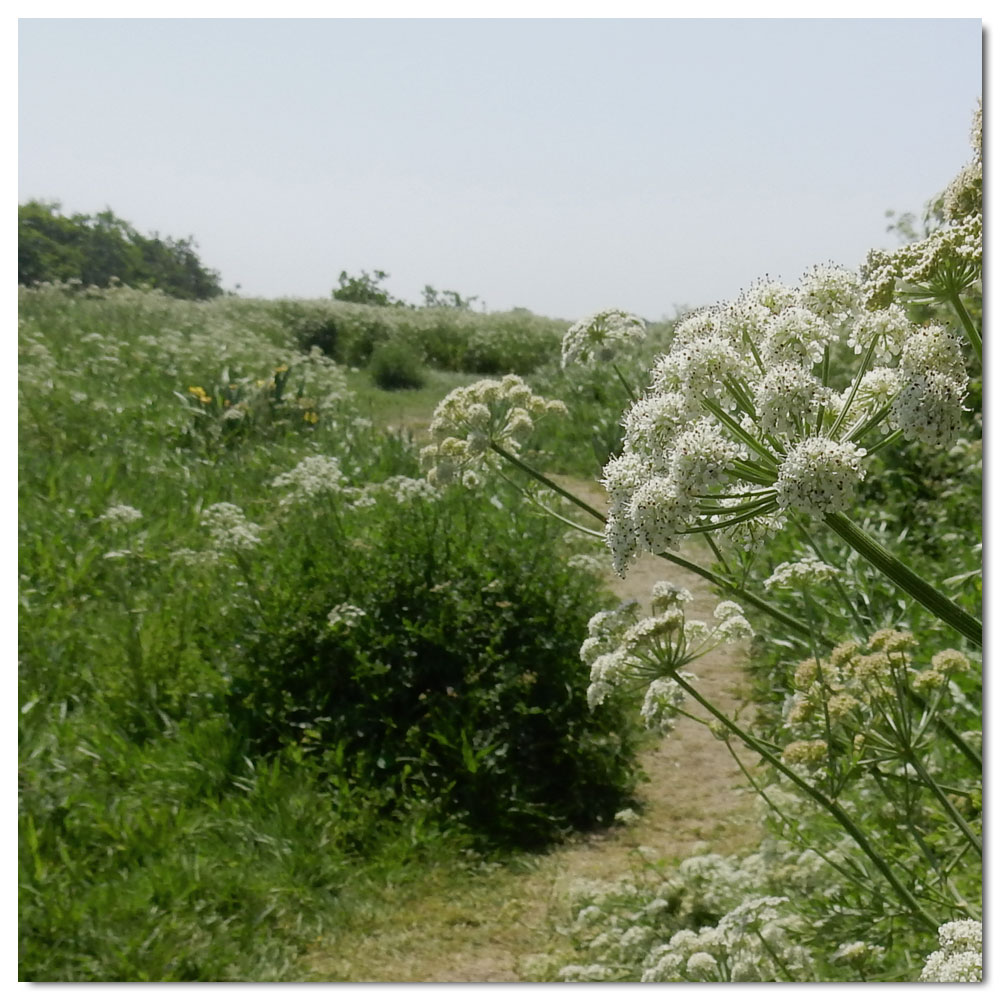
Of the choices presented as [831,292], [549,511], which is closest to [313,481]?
[549,511]

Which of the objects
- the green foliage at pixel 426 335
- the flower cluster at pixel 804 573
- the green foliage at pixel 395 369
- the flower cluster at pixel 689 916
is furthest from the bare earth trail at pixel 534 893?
the green foliage at pixel 426 335

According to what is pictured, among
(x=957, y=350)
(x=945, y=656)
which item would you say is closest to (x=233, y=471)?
(x=945, y=656)

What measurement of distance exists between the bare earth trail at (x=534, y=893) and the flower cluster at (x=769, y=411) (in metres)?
1.73

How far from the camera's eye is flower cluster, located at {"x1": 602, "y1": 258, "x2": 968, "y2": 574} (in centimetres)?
100

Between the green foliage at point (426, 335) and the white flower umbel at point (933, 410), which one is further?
the green foliage at point (426, 335)

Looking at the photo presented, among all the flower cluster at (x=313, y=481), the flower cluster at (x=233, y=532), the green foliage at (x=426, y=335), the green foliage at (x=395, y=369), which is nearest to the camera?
the flower cluster at (x=233, y=532)

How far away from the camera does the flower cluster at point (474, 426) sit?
2504 mm

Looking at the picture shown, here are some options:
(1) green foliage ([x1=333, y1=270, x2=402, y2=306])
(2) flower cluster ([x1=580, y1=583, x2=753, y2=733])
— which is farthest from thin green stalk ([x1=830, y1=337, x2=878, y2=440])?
(1) green foliage ([x1=333, y1=270, x2=402, y2=306])

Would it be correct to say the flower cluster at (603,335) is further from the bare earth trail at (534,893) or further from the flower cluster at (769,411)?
the flower cluster at (769,411)

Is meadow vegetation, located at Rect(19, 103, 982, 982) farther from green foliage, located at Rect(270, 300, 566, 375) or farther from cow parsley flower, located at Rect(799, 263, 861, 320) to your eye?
green foliage, located at Rect(270, 300, 566, 375)

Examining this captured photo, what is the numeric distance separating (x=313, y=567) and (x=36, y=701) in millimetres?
1159

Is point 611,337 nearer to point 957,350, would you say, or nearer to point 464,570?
point 957,350

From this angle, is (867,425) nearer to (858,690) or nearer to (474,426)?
(858,690)

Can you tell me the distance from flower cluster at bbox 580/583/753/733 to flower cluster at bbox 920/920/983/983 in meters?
0.80
